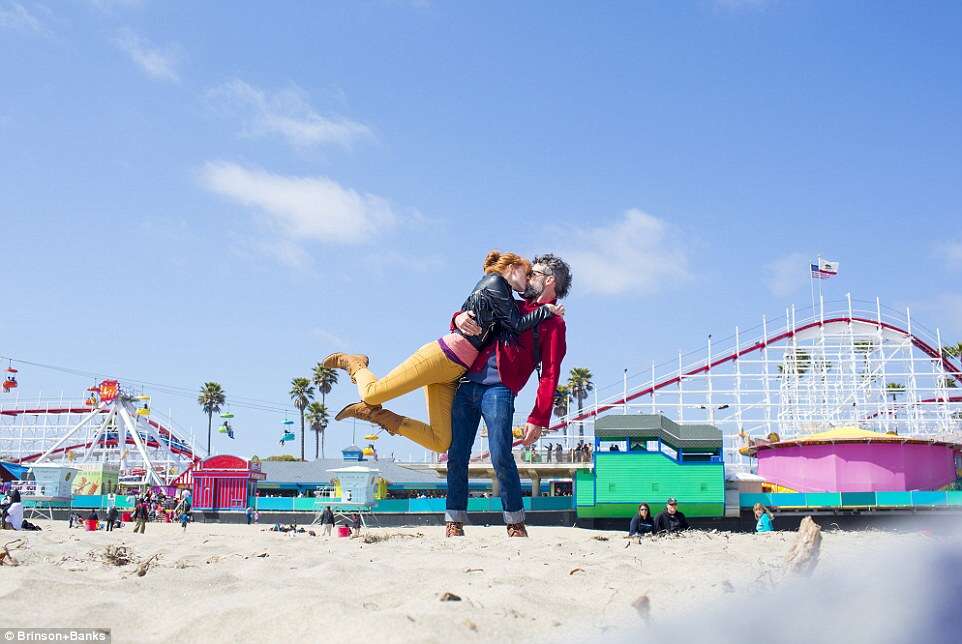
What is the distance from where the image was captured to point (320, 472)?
135ft

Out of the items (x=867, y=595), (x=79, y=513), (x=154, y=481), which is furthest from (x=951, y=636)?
(x=154, y=481)

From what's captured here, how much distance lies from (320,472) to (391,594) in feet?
127

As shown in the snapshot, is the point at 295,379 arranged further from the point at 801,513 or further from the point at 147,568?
the point at 147,568

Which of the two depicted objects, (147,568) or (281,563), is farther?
(281,563)

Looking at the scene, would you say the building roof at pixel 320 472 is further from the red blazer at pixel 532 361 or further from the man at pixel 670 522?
the man at pixel 670 522

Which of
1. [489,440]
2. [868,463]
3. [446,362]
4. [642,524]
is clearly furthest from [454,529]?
[868,463]

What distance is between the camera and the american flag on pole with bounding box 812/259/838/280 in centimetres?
2794

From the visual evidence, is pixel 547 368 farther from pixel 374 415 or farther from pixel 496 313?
pixel 374 415

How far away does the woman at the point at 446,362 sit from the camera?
10.7 m

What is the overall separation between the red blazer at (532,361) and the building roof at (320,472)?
29.2 metres

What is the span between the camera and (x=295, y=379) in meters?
55.5

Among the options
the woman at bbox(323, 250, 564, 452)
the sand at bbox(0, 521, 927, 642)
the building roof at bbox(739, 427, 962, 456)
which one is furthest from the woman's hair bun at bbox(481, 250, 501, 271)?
the building roof at bbox(739, 427, 962, 456)

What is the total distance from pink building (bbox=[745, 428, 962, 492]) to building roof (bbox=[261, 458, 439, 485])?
21.3m

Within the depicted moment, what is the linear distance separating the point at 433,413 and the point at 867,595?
28.8ft
